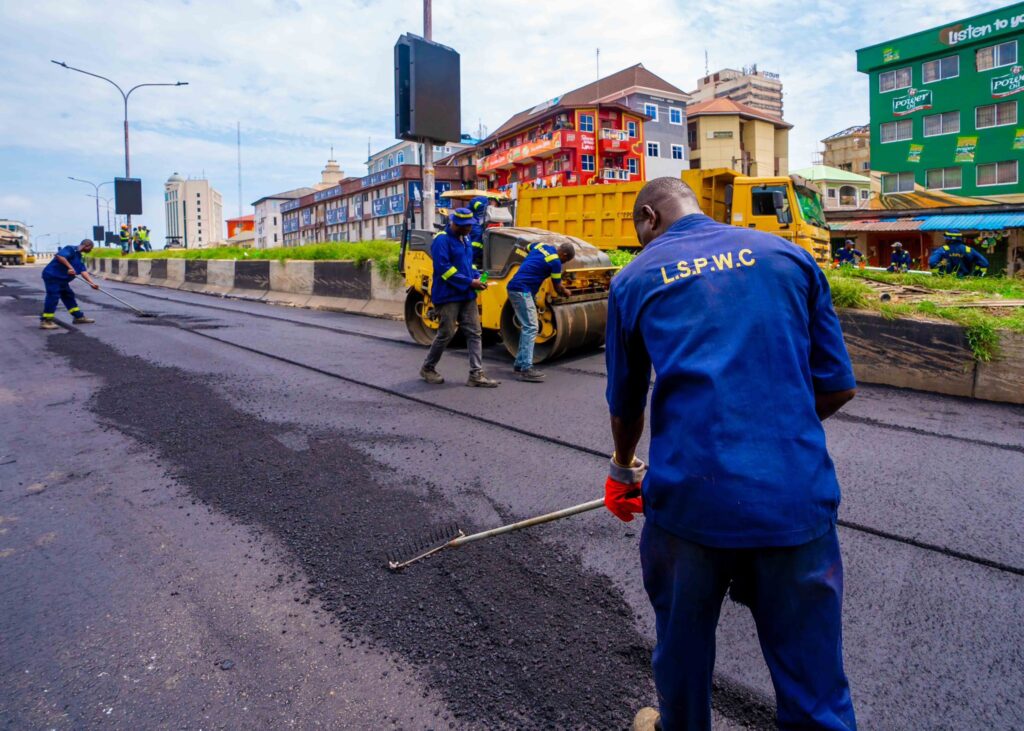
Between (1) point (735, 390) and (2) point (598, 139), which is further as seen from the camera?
(2) point (598, 139)

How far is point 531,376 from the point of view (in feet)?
25.9

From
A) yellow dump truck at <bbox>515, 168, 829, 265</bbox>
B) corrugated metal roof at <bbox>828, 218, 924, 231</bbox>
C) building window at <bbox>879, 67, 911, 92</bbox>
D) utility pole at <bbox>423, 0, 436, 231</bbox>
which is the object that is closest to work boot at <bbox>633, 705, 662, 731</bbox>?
utility pole at <bbox>423, 0, 436, 231</bbox>

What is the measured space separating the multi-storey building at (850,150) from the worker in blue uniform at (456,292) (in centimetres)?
7700

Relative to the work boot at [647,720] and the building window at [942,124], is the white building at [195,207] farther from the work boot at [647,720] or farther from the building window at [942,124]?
the work boot at [647,720]

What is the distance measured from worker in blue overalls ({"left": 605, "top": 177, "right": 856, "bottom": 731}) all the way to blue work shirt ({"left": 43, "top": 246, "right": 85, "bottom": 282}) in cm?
1355

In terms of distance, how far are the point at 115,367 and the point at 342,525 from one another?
6.09m

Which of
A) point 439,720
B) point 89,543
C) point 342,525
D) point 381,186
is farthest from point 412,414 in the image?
point 381,186

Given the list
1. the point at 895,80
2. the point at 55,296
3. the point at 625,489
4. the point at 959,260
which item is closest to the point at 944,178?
the point at 895,80

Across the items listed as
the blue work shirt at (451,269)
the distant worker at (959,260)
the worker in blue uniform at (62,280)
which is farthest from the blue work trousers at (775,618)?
the distant worker at (959,260)

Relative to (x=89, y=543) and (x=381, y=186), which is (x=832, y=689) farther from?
(x=381, y=186)

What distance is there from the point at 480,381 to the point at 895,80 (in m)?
46.5

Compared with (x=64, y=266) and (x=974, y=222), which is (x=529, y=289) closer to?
(x=64, y=266)

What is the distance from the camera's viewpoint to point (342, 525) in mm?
3818

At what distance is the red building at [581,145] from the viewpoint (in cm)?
5003
